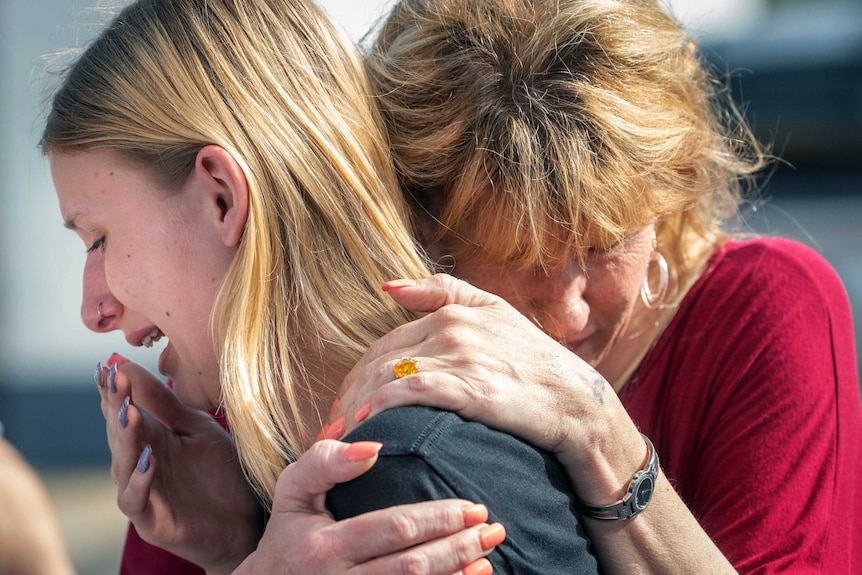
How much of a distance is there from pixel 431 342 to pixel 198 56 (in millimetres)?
729

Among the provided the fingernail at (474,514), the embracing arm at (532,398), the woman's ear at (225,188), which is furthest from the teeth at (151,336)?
the fingernail at (474,514)

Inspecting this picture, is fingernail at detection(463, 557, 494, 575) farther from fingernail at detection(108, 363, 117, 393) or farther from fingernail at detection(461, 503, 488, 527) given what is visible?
fingernail at detection(108, 363, 117, 393)

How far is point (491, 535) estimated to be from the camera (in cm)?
132

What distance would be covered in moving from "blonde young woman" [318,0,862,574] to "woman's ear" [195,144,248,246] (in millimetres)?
337

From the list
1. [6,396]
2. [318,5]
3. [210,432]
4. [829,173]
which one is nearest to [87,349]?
[6,396]

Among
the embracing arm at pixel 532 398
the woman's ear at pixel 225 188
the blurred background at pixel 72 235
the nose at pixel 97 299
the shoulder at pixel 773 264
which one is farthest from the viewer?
the blurred background at pixel 72 235

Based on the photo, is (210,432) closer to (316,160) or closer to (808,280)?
(316,160)

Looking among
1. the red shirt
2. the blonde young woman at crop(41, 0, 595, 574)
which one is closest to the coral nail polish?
the blonde young woman at crop(41, 0, 595, 574)

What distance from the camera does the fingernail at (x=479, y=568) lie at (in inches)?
51.6

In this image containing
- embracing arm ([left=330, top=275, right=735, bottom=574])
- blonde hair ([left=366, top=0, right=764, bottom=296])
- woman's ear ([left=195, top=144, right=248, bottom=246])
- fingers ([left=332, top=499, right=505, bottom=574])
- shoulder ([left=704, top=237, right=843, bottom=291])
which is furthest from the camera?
shoulder ([left=704, top=237, right=843, bottom=291])

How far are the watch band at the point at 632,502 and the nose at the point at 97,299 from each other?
41.4 inches

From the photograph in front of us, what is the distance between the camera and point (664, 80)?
1.94 meters

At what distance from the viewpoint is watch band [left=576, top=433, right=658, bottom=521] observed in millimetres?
1551

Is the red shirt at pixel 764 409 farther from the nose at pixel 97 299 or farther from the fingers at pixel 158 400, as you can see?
the nose at pixel 97 299
